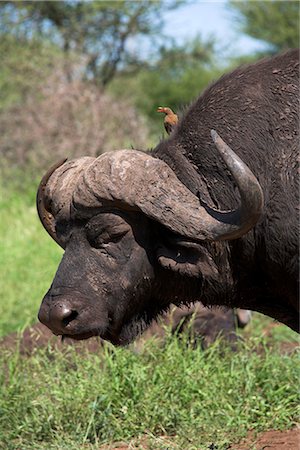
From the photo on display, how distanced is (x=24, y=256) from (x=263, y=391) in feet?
17.5

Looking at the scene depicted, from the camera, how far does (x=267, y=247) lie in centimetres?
381

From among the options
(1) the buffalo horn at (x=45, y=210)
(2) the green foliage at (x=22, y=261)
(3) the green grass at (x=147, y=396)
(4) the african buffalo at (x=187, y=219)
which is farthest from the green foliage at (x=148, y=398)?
(2) the green foliage at (x=22, y=261)

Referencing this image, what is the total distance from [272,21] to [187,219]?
2533 cm

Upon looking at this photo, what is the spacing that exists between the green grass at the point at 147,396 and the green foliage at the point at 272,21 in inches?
887

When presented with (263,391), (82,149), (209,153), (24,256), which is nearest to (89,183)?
(209,153)

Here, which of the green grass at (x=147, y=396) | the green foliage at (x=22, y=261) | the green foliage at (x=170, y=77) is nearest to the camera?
the green grass at (x=147, y=396)

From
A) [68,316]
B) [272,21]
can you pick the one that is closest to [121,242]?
[68,316]

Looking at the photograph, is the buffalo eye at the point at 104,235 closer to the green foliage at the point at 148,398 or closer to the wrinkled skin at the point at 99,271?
the wrinkled skin at the point at 99,271

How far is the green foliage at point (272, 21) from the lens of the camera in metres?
27.3

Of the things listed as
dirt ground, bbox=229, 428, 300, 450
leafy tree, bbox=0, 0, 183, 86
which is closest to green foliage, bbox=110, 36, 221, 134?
leafy tree, bbox=0, 0, 183, 86

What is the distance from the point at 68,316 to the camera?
12.5 feet

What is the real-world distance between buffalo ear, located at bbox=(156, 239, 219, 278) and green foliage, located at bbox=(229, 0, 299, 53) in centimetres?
2381

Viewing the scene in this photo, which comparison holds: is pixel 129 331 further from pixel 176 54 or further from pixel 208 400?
pixel 176 54

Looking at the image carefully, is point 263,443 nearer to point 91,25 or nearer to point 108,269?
point 108,269
